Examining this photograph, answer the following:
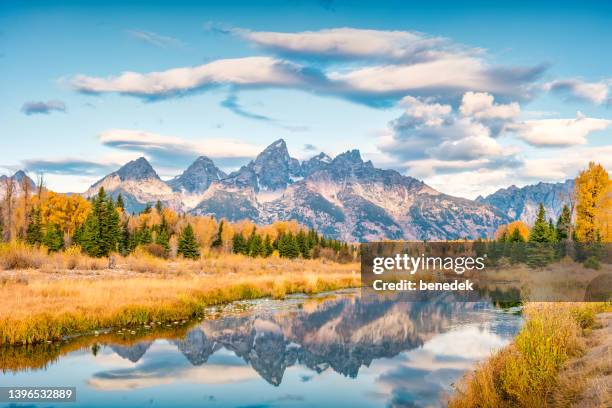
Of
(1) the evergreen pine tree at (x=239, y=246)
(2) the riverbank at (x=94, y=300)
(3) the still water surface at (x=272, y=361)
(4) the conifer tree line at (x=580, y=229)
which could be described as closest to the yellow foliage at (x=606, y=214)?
(4) the conifer tree line at (x=580, y=229)

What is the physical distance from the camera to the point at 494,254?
98.4m

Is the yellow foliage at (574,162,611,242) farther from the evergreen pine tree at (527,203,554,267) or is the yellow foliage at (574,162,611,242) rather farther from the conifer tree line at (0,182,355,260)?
the conifer tree line at (0,182,355,260)

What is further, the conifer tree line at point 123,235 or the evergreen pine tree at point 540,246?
the evergreen pine tree at point 540,246

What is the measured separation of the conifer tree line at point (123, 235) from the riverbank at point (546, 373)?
57.6 m

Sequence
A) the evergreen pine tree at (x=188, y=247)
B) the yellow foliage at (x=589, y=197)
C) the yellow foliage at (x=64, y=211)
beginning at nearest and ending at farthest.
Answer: the yellow foliage at (x=589, y=197) < the evergreen pine tree at (x=188, y=247) < the yellow foliage at (x=64, y=211)

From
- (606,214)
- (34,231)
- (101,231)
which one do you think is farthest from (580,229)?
(34,231)

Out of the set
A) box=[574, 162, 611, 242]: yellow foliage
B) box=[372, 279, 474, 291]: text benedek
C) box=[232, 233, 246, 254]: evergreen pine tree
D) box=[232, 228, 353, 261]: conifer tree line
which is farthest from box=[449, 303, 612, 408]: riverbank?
box=[232, 233, 246, 254]: evergreen pine tree

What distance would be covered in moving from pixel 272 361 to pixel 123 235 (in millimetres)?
71197

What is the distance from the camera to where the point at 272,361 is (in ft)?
73.5

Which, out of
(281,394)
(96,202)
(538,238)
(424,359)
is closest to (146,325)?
(281,394)

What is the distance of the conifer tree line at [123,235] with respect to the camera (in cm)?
7131

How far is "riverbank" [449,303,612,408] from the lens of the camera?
1172 cm

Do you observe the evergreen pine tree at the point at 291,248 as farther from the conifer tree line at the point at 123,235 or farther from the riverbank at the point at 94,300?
the riverbank at the point at 94,300

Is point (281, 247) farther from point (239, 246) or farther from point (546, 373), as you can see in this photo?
point (546, 373)
